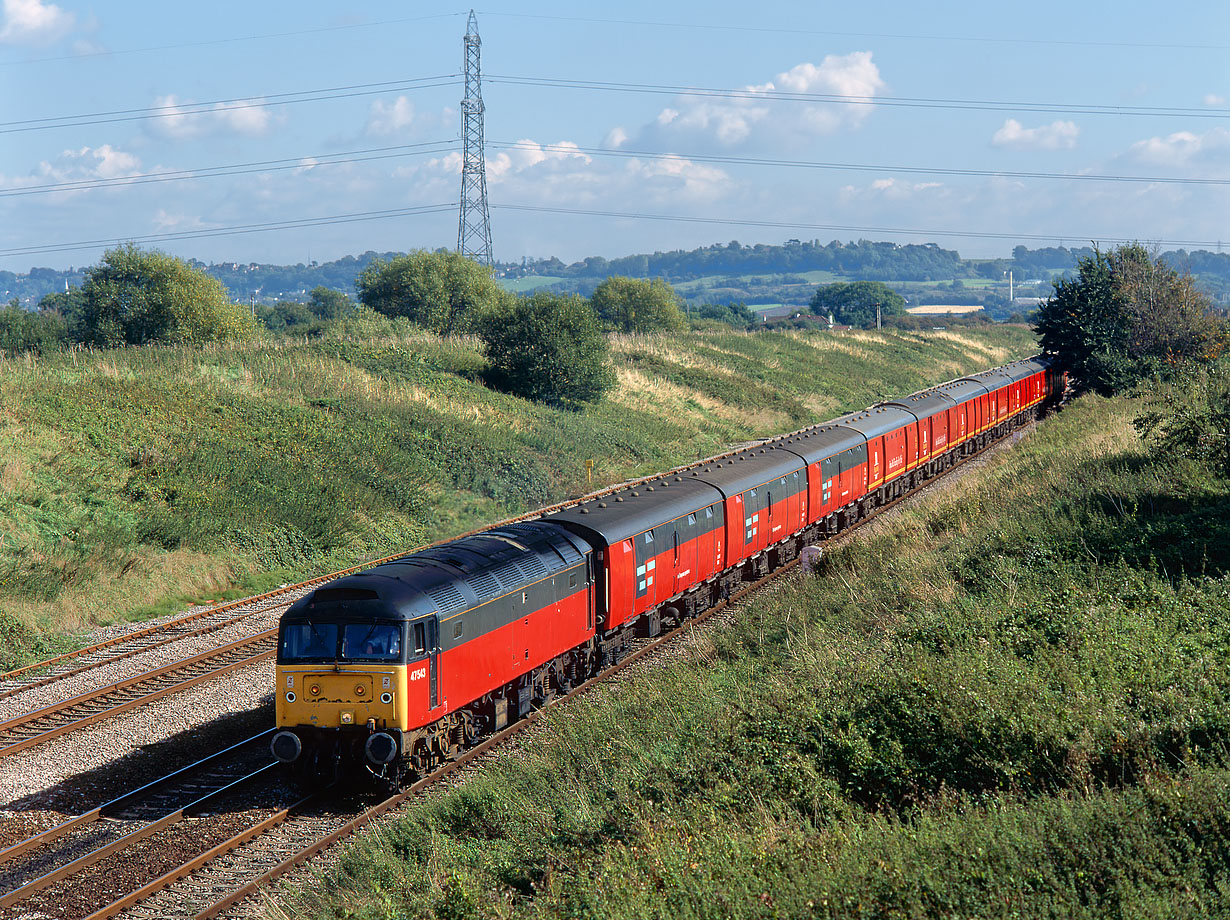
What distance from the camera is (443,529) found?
110ft

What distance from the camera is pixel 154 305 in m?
55.6

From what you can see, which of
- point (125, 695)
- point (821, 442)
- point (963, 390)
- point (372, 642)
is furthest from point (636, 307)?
point (372, 642)

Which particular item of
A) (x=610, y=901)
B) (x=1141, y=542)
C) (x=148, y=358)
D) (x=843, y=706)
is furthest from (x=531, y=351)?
(x=610, y=901)

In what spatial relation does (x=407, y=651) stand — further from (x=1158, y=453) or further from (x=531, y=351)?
(x=531, y=351)

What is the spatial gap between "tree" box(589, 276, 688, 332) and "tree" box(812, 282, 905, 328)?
66177 mm

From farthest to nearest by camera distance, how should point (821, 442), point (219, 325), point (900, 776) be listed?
1. point (219, 325)
2. point (821, 442)
3. point (900, 776)

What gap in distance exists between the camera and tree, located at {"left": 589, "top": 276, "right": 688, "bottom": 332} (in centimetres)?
10750

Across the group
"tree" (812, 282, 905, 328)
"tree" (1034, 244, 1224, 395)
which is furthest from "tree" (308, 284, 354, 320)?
"tree" (1034, 244, 1224, 395)

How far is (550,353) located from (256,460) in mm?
19532

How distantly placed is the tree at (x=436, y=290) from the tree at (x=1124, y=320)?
40.9m

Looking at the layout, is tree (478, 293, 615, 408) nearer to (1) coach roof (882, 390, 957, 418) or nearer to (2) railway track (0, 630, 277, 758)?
(1) coach roof (882, 390, 957, 418)

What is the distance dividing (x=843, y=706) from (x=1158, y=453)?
16679 mm

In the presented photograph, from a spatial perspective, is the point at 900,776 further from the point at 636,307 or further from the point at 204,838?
the point at 636,307

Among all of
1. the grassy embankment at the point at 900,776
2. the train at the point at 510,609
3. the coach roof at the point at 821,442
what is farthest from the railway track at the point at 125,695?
the coach roof at the point at 821,442
